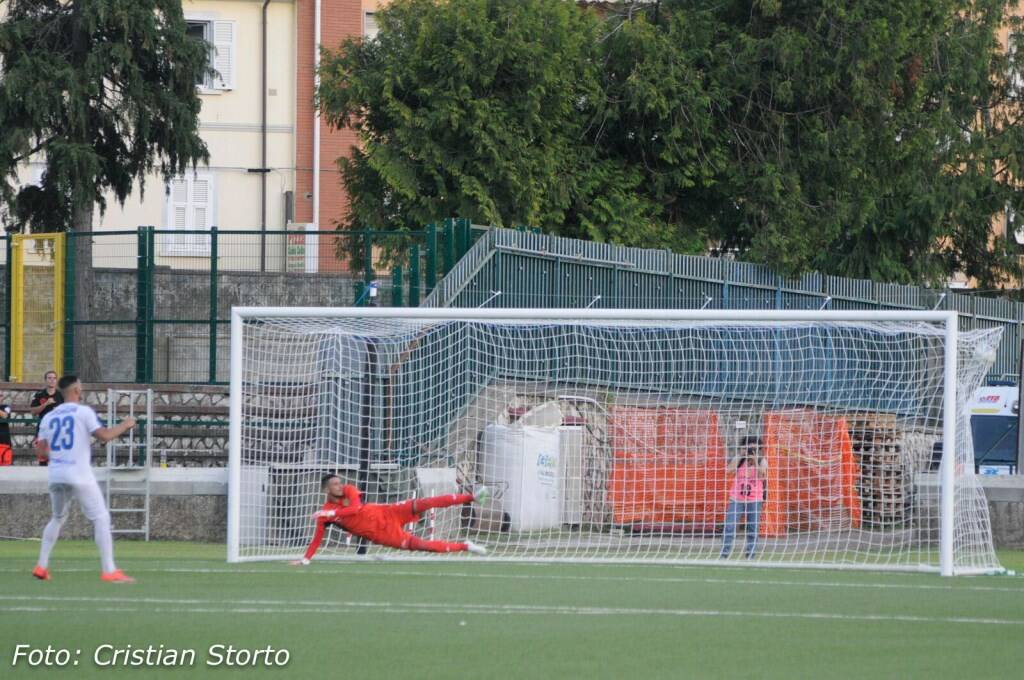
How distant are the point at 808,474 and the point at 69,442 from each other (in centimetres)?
847

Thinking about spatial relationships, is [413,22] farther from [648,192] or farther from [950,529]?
[950,529]

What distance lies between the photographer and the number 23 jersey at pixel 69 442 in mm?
11523

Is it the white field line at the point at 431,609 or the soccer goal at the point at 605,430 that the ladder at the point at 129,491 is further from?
the white field line at the point at 431,609

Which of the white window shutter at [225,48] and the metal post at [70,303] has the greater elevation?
the white window shutter at [225,48]

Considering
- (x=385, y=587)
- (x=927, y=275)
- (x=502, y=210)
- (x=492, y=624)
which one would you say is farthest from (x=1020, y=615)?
(x=927, y=275)

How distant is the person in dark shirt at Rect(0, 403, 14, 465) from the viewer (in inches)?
791

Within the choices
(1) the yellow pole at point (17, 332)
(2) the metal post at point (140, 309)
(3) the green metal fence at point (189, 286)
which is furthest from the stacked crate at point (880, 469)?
(1) the yellow pole at point (17, 332)

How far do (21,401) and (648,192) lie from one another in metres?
13.9

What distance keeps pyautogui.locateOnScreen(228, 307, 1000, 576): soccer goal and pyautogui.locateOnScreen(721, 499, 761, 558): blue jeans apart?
24 millimetres

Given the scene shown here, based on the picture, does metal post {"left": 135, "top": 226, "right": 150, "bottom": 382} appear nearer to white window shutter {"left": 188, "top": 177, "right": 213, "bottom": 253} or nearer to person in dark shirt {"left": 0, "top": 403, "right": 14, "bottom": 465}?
person in dark shirt {"left": 0, "top": 403, "right": 14, "bottom": 465}

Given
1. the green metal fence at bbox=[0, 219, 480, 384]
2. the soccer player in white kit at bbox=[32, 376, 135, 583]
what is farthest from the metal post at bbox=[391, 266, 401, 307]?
the soccer player in white kit at bbox=[32, 376, 135, 583]

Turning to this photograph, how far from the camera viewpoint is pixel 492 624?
30.3 feet

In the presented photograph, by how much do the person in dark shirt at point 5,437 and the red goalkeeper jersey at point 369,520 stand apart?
797 centimetres

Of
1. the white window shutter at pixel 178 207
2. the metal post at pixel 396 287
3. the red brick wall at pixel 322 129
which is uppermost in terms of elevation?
the red brick wall at pixel 322 129
